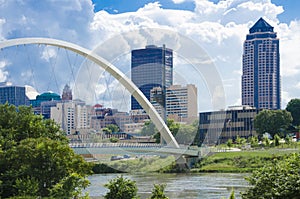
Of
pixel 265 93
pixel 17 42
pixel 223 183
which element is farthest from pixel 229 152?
pixel 265 93

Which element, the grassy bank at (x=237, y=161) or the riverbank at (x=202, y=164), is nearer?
the riverbank at (x=202, y=164)

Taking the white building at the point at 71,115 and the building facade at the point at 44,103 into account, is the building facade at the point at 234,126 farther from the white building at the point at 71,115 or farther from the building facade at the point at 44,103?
the building facade at the point at 44,103

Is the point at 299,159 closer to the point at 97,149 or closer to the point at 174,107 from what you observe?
the point at 97,149

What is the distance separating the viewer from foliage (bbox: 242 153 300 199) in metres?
11.1

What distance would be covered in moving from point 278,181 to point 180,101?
29.8 metres

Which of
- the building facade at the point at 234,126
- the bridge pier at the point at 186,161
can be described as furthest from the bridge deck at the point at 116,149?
the building facade at the point at 234,126

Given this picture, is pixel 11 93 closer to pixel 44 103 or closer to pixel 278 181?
pixel 44 103

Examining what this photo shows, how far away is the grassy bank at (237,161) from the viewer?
4422 centimetres

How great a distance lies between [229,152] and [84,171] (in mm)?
33727

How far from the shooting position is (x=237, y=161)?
4634 cm

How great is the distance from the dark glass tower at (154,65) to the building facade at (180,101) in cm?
104

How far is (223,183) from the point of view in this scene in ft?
107

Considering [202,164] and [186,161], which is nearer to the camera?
[186,161]

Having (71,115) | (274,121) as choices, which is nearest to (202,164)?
(274,121)
